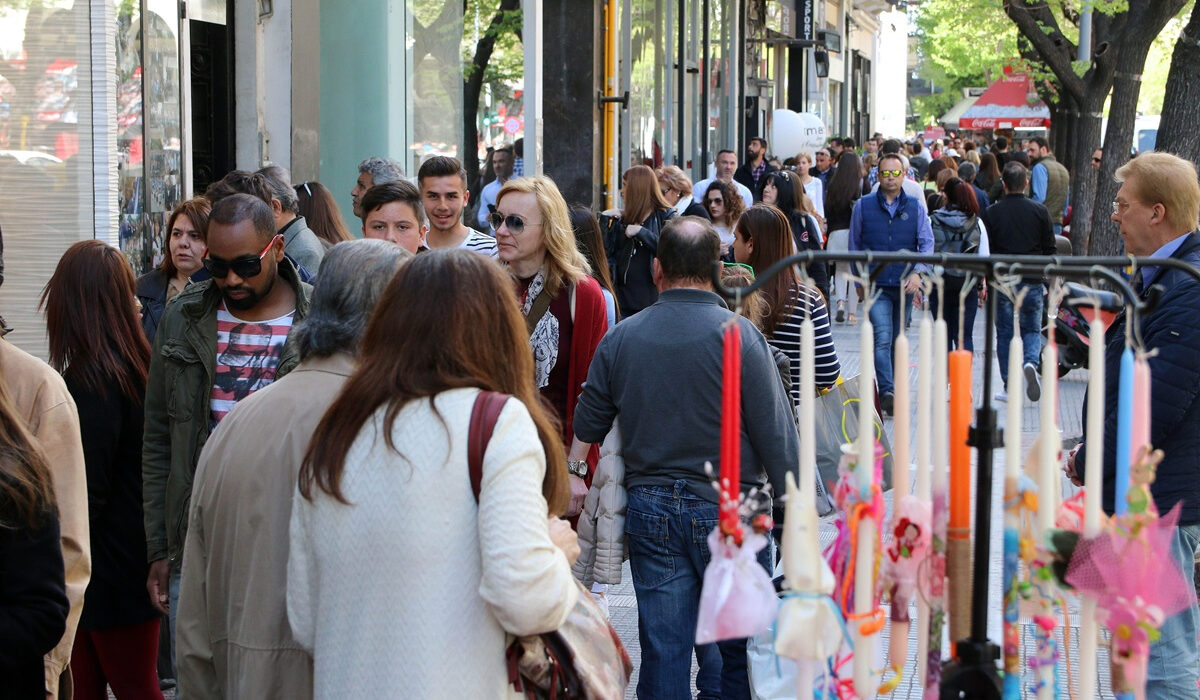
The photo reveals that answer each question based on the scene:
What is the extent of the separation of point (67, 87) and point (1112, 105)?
472 inches

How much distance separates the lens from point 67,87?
7059 millimetres

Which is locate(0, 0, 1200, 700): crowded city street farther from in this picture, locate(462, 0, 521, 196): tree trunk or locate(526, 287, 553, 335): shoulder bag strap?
locate(462, 0, 521, 196): tree trunk

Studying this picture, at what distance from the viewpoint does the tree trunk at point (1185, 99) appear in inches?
480

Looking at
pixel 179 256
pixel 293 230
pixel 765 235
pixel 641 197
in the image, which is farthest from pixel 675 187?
pixel 179 256

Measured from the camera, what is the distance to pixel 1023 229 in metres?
12.2

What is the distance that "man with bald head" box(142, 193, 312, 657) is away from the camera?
411 centimetres

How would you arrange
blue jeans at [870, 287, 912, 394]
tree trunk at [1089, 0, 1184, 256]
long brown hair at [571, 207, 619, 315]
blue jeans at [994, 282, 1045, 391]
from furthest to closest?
1. tree trunk at [1089, 0, 1184, 256]
2. blue jeans at [994, 282, 1045, 391]
3. blue jeans at [870, 287, 912, 394]
4. long brown hair at [571, 207, 619, 315]

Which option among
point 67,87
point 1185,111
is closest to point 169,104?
point 67,87

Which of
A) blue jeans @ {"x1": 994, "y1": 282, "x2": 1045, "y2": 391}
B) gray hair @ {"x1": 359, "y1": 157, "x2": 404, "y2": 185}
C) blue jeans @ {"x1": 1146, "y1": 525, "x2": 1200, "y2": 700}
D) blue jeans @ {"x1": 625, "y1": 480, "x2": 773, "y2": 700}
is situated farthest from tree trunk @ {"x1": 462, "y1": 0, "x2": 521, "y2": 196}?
blue jeans @ {"x1": 1146, "y1": 525, "x2": 1200, "y2": 700}

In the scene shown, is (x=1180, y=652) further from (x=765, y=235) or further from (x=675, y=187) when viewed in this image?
(x=675, y=187)

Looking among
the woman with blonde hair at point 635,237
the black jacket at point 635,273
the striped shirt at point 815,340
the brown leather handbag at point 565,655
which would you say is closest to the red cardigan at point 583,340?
the striped shirt at point 815,340

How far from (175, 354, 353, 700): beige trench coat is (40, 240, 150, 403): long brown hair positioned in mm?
1403

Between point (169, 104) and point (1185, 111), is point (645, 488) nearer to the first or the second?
point (169, 104)

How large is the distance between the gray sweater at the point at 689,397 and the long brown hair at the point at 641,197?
202 inches
